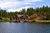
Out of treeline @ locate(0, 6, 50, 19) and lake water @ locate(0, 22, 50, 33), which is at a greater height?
treeline @ locate(0, 6, 50, 19)

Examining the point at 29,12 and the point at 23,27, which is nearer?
the point at 29,12

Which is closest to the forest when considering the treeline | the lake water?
the treeline

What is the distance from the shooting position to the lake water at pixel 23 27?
753 centimetres

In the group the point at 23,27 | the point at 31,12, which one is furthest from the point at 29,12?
the point at 23,27

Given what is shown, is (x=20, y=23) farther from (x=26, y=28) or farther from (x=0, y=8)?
(x=0, y=8)

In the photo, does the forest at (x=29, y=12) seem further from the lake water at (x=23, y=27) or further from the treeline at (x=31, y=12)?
the lake water at (x=23, y=27)

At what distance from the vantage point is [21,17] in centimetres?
746

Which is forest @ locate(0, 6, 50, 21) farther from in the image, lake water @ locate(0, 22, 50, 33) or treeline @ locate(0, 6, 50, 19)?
lake water @ locate(0, 22, 50, 33)

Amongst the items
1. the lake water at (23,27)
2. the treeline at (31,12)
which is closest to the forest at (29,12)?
the treeline at (31,12)

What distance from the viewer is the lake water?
7.53 metres

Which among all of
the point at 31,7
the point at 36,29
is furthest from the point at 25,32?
the point at 31,7

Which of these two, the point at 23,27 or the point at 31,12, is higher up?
the point at 31,12

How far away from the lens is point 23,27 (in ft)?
26.3

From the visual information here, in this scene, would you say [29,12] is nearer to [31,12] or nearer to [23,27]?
[31,12]
